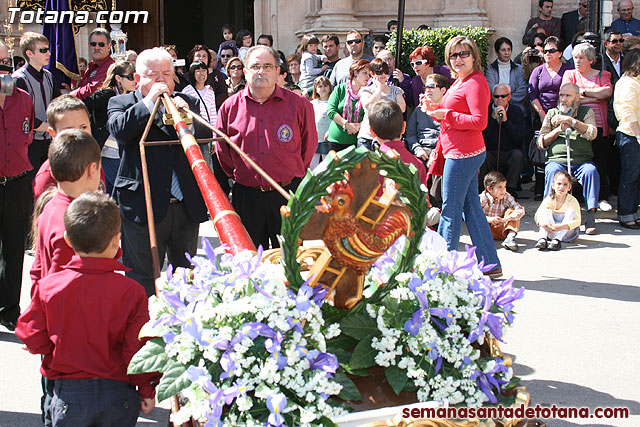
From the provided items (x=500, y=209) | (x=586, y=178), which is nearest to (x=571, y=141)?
(x=586, y=178)

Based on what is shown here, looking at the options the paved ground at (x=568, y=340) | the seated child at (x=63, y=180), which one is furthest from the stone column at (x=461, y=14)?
the seated child at (x=63, y=180)

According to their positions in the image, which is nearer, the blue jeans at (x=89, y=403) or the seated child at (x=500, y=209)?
the blue jeans at (x=89, y=403)

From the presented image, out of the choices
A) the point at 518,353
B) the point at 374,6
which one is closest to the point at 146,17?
the point at 374,6

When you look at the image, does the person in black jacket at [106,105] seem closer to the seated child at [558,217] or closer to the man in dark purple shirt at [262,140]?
the man in dark purple shirt at [262,140]

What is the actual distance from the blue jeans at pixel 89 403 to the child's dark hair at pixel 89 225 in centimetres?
50

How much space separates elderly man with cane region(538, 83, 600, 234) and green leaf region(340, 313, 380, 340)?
271 inches

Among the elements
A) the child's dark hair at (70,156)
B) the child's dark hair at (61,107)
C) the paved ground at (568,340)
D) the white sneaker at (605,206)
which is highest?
the child's dark hair at (61,107)

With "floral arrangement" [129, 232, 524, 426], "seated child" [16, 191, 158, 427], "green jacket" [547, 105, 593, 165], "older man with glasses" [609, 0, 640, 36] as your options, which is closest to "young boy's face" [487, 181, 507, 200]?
"green jacket" [547, 105, 593, 165]

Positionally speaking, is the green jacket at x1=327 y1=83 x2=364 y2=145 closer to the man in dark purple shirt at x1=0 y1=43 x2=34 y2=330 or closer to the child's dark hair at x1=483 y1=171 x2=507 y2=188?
the child's dark hair at x1=483 y1=171 x2=507 y2=188

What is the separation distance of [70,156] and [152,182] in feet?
4.13

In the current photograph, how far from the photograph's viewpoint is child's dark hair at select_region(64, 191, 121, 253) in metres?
2.82

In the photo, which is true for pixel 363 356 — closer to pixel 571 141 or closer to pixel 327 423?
pixel 327 423

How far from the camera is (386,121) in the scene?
4.52 meters

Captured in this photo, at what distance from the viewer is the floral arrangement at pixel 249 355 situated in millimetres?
2088
